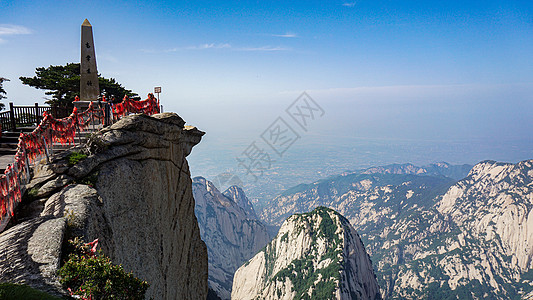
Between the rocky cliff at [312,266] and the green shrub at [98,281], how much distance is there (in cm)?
11980

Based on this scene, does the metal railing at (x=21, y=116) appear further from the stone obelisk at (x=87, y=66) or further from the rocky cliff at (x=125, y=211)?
the rocky cliff at (x=125, y=211)

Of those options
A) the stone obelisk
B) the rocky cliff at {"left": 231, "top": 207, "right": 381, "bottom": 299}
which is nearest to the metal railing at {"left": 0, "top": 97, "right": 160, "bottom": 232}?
the stone obelisk

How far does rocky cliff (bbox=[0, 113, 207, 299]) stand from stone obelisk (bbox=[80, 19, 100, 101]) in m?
12.7

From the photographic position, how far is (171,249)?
2300 centimetres

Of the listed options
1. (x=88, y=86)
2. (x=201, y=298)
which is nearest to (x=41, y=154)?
(x=88, y=86)

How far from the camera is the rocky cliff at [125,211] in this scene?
1043 centimetres

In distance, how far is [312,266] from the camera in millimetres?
137875

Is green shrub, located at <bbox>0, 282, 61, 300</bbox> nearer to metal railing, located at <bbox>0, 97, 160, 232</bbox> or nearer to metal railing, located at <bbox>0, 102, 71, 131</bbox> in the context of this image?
metal railing, located at <bbox>0, 97, 160, 232</bbox>

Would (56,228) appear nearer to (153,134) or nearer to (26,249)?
(26,249)

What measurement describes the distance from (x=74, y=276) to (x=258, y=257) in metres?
164

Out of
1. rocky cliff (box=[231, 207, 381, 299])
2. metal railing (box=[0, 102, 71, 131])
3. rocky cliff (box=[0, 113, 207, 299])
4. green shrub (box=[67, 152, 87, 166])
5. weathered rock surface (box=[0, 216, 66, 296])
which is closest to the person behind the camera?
weathered rock surface (box=[0, 216, 66, 296])

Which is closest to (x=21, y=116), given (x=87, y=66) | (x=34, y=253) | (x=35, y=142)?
(x=87, y=66)

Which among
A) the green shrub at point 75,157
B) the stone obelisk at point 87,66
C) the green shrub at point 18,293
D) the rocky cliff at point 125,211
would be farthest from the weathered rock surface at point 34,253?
the stone obelisk at point 87,66

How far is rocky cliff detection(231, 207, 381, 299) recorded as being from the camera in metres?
125
